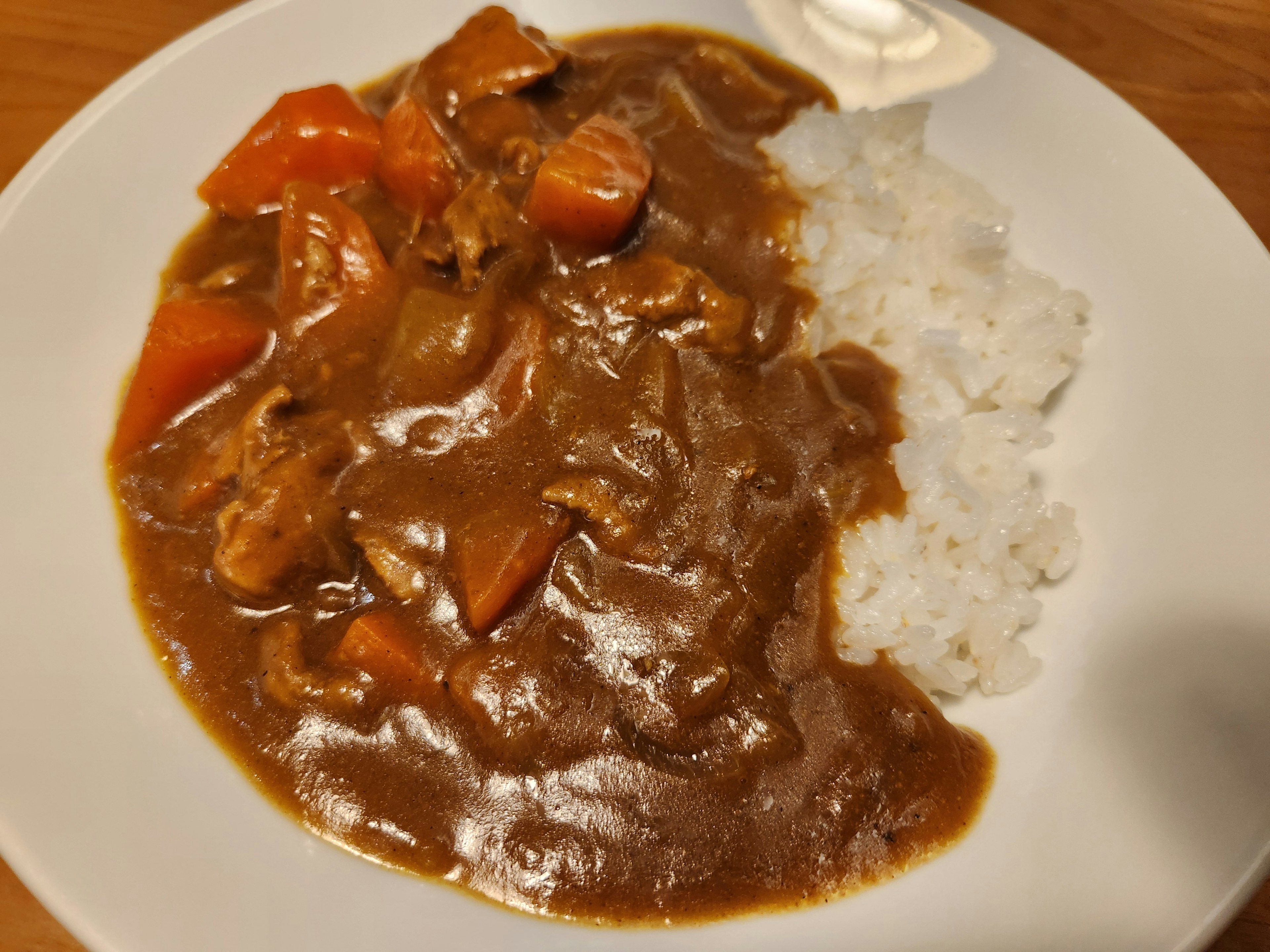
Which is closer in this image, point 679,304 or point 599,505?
point 599,505

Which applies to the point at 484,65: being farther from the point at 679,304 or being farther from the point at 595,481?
the point at 595,481

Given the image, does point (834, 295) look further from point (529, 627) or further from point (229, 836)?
point (229, 836)

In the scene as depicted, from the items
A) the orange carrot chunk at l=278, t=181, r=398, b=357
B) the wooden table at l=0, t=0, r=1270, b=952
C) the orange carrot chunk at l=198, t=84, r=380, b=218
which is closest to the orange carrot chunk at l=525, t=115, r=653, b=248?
the orange carrot chunk at l=278, t=181, r=398, b=357

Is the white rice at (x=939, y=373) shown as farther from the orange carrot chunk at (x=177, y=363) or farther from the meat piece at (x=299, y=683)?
the orange carrot chunk at (x=177, y=363)

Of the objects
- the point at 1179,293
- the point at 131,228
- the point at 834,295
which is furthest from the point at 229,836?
the point at 1179,293

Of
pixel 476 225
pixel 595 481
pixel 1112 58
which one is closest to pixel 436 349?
pixel 476 225

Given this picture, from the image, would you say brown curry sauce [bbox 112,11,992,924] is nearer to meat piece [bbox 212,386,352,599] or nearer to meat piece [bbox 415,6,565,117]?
meat piece [bbox 212,386,352,599]

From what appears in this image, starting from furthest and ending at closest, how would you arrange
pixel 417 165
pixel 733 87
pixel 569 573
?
pixel 733 87 → pixel 417 165 → pixel 569 573
